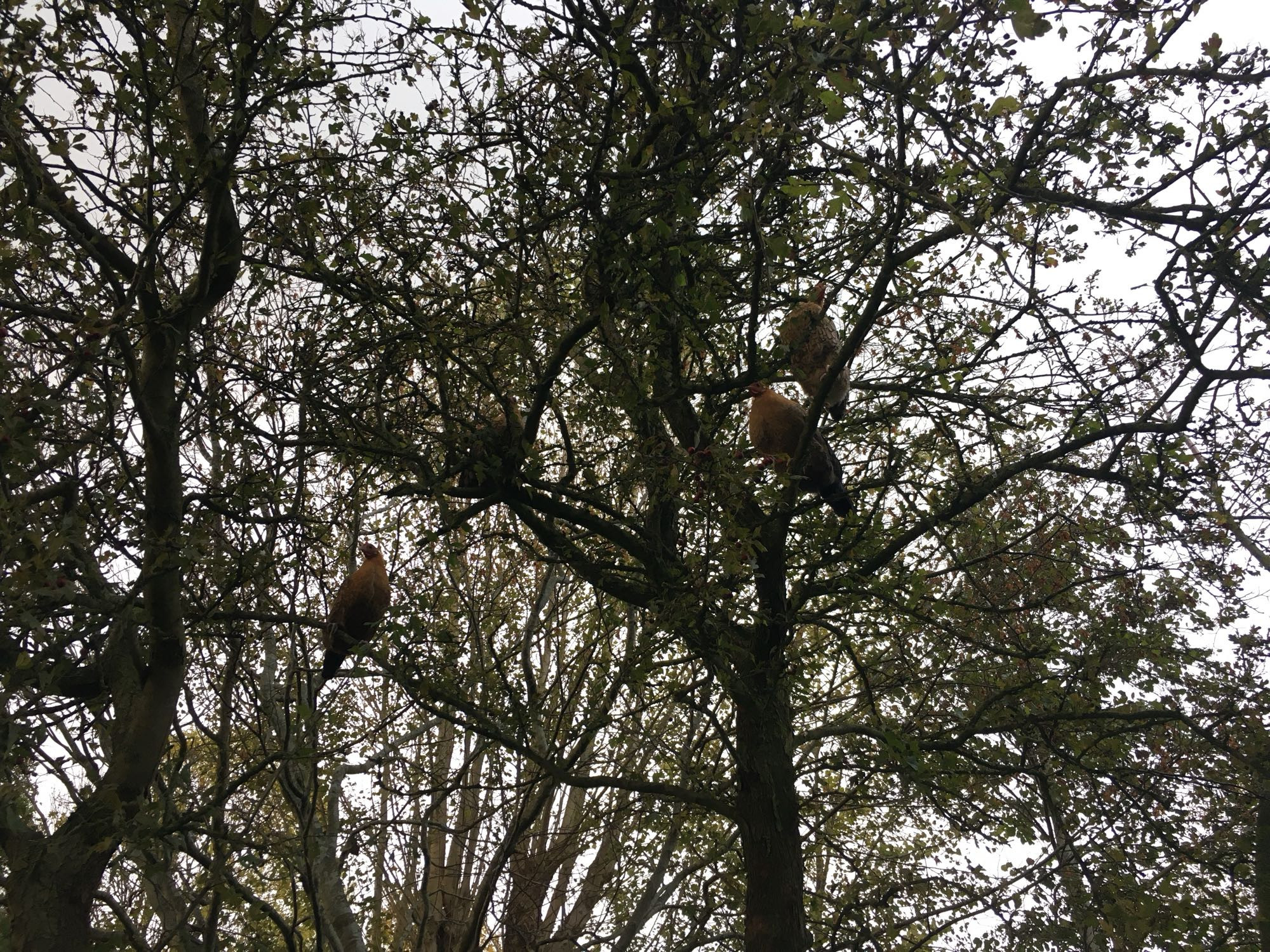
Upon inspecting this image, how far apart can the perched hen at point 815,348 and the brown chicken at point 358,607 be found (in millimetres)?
2697

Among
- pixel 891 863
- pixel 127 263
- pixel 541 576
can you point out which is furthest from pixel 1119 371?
pixel 541 576

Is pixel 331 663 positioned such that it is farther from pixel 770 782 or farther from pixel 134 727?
pixel 770 782

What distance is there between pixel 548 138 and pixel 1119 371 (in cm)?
363

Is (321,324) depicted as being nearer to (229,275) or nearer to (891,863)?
(229,275)

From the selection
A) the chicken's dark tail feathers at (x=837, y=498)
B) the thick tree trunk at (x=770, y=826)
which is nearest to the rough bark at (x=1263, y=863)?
the thick tree trunk at (x=770, y=826)

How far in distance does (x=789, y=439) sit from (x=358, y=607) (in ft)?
8.95

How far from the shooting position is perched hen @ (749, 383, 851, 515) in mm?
5281

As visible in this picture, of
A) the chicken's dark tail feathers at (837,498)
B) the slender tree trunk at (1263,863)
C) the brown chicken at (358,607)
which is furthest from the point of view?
the slender tree trunk at (1263,863)

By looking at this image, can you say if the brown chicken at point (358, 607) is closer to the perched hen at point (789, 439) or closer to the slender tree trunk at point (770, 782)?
the slender tree trunk at point (770, 782)

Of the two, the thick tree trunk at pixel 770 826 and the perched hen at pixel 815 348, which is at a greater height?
the perched hen at pixel 815 348

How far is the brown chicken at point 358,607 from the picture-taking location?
17.2ft

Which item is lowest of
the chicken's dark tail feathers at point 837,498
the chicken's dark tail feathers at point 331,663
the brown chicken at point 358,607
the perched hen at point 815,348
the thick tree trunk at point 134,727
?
the thick tree trunk at point 134,727

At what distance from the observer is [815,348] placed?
223 inches

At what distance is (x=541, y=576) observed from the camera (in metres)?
9.77
